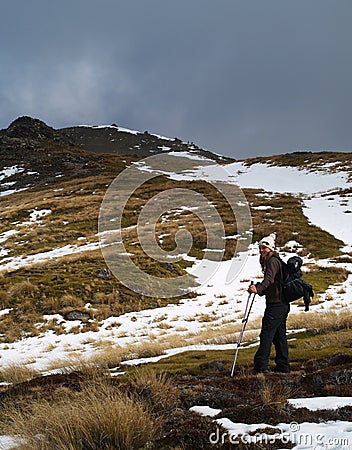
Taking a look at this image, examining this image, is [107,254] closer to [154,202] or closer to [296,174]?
[154,202]

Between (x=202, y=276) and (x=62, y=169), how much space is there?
216ft

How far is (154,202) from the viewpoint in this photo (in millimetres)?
52500

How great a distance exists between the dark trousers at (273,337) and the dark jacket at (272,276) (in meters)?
0.19

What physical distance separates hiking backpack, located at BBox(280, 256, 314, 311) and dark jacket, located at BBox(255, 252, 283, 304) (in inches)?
4.2

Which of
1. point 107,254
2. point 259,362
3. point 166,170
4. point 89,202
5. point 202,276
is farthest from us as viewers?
point 166,170

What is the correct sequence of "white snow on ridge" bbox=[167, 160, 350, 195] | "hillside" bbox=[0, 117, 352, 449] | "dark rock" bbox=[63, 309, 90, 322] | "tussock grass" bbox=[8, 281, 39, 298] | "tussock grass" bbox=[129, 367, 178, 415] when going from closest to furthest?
1. "tussock grass" bbox=[129, 367, 178, 415]
2. "hillside" bbox=[0, 117, 352, 449]
3. "dark rock" bbox=[63, 309, 90, 322]
4. "tussock grass" bbox=[8, 281, 39, 298]
5. "white snow on ridge" bbox=[167, 160, 350, 195]

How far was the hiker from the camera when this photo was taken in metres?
7.55

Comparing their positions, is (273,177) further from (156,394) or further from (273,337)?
(156,394)

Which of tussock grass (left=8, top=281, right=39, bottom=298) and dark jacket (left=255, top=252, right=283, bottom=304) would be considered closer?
dark jacket (left=255, top=252, right=283, bottom=304)

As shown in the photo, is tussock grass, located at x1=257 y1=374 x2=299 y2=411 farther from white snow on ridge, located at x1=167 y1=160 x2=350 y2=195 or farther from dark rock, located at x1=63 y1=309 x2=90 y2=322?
white snow on ridge, located at x1=167 y1=160 x2=350 y2=195

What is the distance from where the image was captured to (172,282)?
23.2 metres

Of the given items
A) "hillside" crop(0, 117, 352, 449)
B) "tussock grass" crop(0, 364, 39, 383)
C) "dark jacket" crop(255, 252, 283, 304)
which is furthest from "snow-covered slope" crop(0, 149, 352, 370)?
"dark jacket" crop(255, 252, 283, 304)

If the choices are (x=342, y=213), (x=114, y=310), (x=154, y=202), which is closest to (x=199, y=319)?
(x=114, y=310)

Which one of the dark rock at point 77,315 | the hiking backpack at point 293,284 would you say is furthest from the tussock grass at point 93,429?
the dark rock at point 77,315
